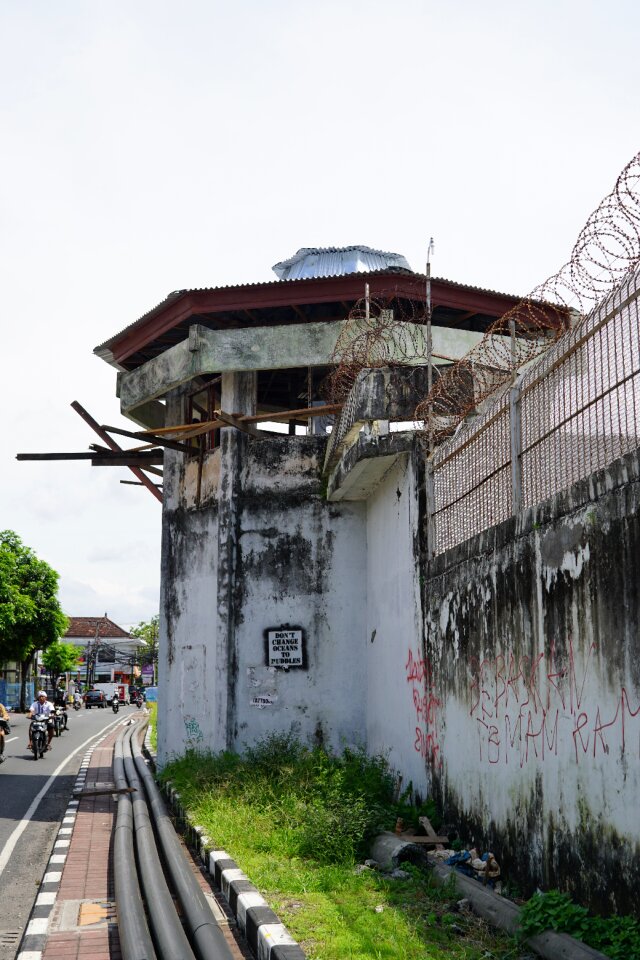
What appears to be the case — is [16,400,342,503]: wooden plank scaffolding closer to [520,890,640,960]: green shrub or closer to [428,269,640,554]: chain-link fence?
[428,269,640,554]: chain-link fence

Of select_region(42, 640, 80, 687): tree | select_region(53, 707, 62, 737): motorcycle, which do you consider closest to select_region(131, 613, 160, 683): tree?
select_region(42, 640, 80, 687): tree

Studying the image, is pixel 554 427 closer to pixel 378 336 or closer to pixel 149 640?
pixel 378 336

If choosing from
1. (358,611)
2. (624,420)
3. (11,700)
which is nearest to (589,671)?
(624,420)

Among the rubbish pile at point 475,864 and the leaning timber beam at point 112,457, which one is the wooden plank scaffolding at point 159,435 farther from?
the rubbish pile at point 475,864

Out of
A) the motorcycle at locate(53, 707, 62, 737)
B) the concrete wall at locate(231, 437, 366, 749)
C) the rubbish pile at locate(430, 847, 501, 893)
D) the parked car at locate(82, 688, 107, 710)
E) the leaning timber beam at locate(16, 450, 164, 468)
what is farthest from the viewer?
the parked car at locate(82, 688, 107, 710)

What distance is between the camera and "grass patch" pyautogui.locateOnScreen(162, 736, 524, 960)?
5.73m

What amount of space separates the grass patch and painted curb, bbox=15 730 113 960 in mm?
1371

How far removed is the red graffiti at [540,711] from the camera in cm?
546

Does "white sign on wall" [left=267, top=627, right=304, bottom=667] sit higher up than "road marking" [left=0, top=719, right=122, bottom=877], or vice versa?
"white sign on wall" [left=267, top=627, right=304, bottom=667]

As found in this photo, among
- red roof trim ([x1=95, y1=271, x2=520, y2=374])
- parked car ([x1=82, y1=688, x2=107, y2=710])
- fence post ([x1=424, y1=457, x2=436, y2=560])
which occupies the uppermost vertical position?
red roof trim ([x1=95, y1=271, x2=520, y2=374])

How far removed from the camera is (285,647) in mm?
12867

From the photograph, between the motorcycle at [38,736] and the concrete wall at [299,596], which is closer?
the concrete wall at [299,596]

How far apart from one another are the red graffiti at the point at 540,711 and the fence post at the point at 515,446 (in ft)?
3.98

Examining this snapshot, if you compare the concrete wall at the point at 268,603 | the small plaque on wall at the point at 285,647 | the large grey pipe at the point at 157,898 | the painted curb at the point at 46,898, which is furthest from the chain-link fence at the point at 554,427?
the painted curb at the point at 46,898
